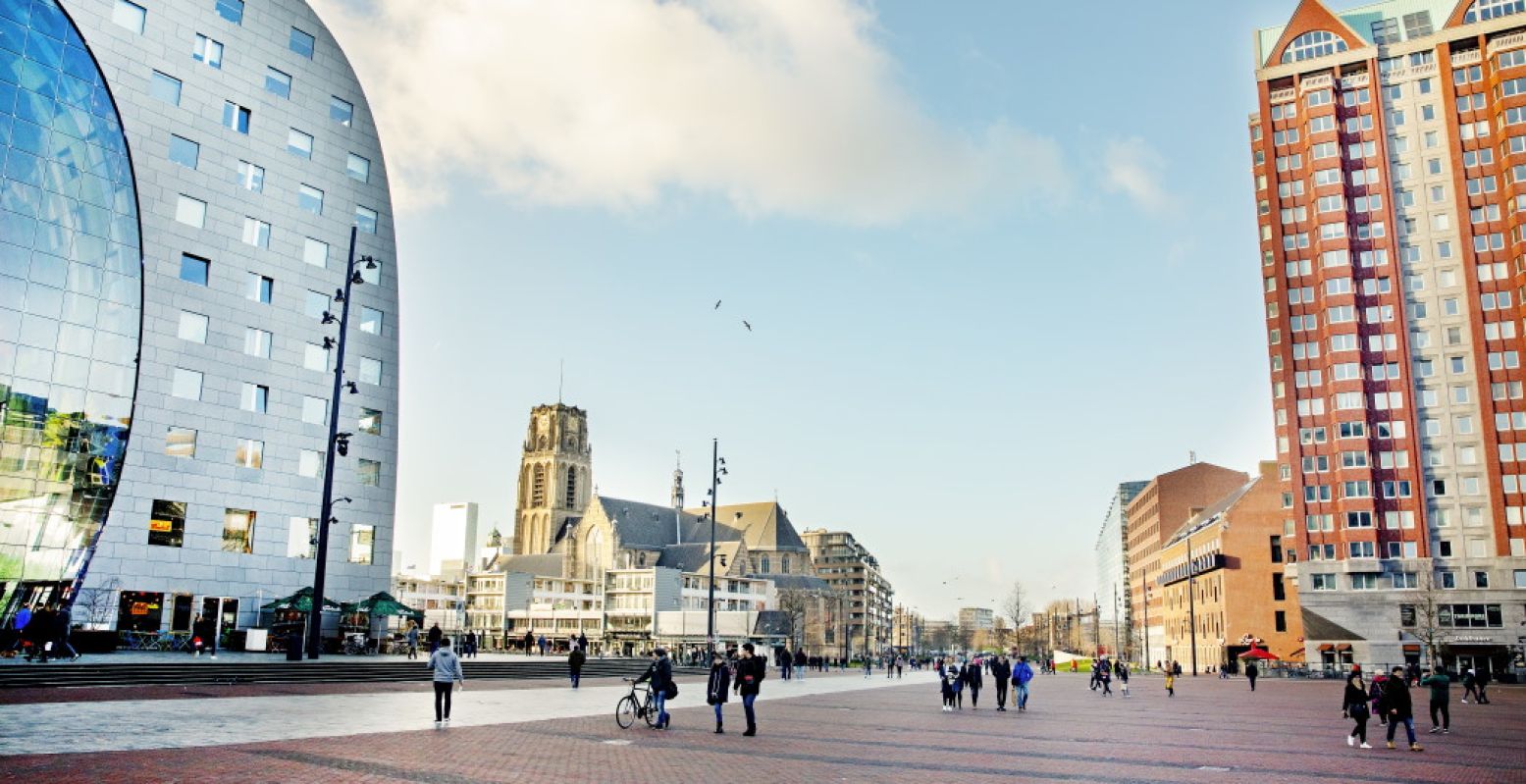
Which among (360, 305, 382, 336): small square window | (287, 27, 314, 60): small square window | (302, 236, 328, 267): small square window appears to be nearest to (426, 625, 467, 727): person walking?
(302, 236, 328, 267): small square window

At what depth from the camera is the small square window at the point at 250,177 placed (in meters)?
49.5

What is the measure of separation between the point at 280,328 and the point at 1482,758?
49.2 meters

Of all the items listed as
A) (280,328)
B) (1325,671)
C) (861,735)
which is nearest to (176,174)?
(280,328)

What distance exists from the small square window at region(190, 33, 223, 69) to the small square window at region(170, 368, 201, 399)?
14.5m

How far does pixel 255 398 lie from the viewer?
4962 cm

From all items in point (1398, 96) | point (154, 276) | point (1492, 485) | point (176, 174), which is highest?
point (1398, 96)

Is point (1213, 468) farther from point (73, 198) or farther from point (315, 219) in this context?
point (73, 198)

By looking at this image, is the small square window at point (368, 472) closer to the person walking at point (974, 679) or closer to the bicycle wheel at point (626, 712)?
the person walking at point (974, 679)

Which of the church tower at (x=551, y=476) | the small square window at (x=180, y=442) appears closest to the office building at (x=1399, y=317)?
the small square window at (x=180, y=442)

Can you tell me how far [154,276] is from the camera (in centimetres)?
4569

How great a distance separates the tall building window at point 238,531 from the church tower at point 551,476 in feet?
331

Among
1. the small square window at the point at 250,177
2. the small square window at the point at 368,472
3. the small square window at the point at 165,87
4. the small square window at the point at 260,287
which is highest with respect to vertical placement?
the small square window at the point at 165,87

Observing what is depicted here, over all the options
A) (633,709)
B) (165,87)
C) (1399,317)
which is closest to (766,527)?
(1399,317)

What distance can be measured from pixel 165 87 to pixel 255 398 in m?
14.4
